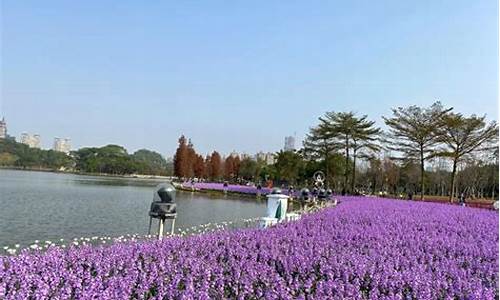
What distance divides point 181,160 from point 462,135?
41.4 meters

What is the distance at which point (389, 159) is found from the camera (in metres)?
51.2

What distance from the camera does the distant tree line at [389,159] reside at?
35.2 meters

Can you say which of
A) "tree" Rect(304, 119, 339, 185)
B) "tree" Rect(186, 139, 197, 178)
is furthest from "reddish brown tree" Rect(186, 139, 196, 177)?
"tree" Rect(304, 119, 339, 185)

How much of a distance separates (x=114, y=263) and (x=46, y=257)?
0.76 metres

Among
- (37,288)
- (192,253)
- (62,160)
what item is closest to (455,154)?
(192,253)

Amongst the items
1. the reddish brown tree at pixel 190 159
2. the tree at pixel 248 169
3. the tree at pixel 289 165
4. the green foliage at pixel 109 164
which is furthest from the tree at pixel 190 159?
the green foliage at pixel 109 164

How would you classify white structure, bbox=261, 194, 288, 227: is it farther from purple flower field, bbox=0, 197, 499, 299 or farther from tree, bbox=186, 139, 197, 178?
tree, bbox=186, 139, 197, 178

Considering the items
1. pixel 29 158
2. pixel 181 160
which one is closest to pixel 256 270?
pixel 181 160

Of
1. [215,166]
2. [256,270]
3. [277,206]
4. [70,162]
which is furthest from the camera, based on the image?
[70,162]

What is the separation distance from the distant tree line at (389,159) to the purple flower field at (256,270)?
17.3m

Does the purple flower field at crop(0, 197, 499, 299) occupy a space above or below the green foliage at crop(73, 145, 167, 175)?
below

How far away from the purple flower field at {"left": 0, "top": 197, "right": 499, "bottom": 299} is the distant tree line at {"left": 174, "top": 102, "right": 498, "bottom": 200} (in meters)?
17.3

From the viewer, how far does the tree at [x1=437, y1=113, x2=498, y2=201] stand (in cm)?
3391

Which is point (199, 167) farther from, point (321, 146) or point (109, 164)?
point (109, 164)
